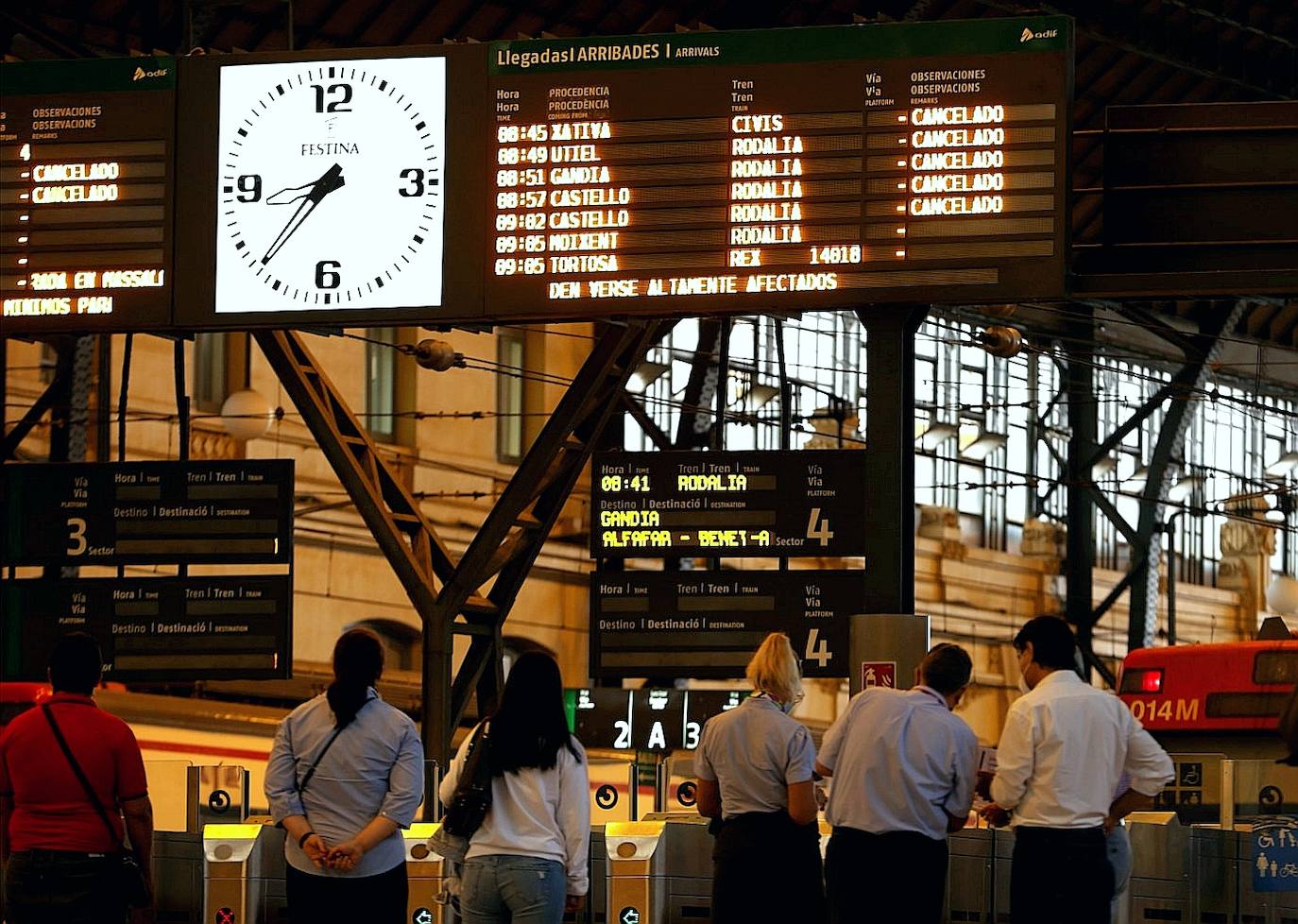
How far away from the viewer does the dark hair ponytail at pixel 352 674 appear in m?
8.89

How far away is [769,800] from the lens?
9914 mm

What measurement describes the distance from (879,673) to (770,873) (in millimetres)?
3479

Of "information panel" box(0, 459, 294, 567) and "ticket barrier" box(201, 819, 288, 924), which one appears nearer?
"ticket barrier" box(201, 819, 288, 924)

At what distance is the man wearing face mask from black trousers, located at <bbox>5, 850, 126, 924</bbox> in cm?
275

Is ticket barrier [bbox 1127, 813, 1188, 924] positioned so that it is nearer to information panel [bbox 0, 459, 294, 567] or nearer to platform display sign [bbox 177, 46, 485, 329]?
platform display sign [bbox 177, 46, 485, 329]

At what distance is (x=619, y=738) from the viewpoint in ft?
56.4

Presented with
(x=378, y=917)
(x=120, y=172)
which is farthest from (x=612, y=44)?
(x=378, y=917)

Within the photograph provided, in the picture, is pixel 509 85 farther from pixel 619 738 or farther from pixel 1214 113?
pixel 619 738

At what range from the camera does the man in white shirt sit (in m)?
8.94

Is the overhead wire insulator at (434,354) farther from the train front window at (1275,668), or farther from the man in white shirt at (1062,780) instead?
the man in white shirt at (1062,780)

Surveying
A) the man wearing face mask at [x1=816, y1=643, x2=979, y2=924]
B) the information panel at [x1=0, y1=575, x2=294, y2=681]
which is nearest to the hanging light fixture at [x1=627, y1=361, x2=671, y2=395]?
the information panel at [x1=0, y1=575, x2=294, y2=681]

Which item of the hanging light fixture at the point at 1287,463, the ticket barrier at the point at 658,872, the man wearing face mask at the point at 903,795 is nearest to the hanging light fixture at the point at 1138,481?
the hanging light fixture at the point at 1287,463

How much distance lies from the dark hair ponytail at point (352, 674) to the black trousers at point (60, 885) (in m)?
1.11

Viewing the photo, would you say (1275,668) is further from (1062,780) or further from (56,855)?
(56,855)
